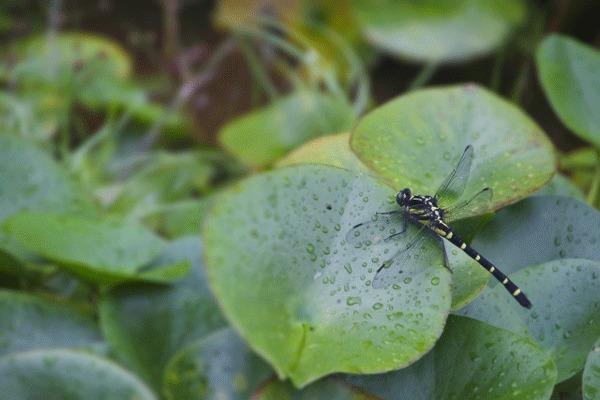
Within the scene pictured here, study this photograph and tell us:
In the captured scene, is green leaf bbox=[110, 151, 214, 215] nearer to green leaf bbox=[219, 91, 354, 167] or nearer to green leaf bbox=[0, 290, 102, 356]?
green leaf bbox=[219, 91, 354, 167]

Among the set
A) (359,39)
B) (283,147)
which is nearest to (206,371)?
(283,147)

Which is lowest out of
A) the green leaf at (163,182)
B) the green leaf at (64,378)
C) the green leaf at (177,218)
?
the green leaf at (163,182)

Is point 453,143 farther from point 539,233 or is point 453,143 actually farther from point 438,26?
point 438,26

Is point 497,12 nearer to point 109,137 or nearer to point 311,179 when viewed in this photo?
point 109,137

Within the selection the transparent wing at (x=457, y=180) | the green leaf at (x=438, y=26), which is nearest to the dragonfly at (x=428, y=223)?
the transparent wing at (x=457, y=180)

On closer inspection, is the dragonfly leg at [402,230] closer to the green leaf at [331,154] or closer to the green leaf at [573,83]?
the green leaf at [331,154]

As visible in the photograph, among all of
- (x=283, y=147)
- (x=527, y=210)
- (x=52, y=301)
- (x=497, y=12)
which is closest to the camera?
(x=527, y=210)

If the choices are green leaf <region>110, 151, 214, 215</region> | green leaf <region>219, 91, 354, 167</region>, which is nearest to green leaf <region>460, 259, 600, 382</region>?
green leaf <region>219, 91, 354, 167</region>

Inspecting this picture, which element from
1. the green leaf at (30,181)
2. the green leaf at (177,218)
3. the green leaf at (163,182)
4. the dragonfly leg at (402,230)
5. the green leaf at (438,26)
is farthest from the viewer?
the green leaf at (438,26)

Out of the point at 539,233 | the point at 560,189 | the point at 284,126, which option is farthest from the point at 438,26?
the point at 539,233
